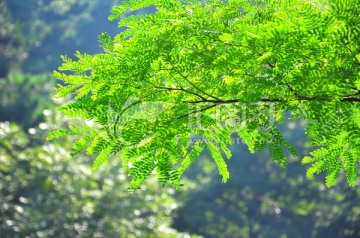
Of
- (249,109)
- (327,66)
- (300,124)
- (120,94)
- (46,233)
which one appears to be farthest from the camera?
(300,124)

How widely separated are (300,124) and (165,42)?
22069mm

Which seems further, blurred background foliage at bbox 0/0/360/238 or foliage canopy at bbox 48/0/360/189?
blurred background foliage at bbox 0/0/360/238

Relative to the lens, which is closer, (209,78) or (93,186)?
(209,78)

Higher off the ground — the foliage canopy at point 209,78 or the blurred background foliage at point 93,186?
the blurred background foliage at point 93,186

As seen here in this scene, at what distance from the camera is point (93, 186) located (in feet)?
42.8

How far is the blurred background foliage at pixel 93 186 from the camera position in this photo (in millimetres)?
12516

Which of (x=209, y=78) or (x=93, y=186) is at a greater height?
(x=93, y=186)

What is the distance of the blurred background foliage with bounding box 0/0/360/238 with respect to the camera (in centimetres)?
1252

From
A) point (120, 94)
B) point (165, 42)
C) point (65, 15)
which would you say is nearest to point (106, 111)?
point (120, 94)

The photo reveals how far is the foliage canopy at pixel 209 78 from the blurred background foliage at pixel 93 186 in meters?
10.2

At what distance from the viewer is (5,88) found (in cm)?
2358

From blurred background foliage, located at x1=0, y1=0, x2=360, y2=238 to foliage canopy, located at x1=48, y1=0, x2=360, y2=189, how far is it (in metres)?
10.2

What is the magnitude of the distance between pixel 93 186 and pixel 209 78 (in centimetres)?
1136

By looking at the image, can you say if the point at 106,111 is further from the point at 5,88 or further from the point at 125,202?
the point at 5,88
